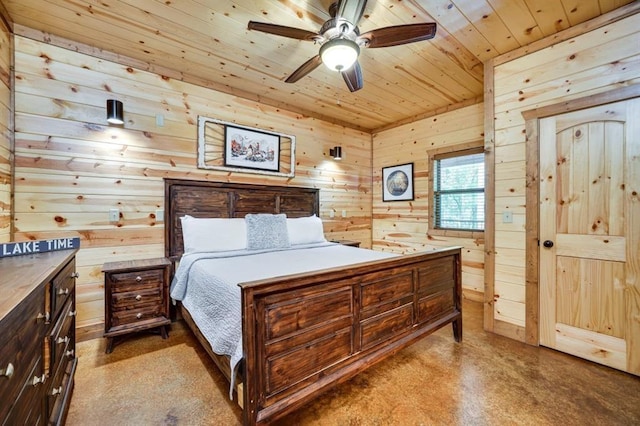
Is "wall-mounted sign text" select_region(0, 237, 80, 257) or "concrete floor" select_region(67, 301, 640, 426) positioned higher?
"wall-mounted sign text" select_region(0, 237, 80, 257)

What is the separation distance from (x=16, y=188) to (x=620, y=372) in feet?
16.2

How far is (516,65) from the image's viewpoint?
8.42 feet

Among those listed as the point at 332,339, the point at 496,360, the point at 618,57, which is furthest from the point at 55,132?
the point at 618,57

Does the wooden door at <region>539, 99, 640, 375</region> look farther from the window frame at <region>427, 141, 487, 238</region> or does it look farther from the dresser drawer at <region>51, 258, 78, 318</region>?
the dresser drawer at <region>51, 258, 78, 318</region>

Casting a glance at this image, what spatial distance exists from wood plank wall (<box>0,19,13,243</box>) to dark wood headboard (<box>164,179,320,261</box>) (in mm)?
1113

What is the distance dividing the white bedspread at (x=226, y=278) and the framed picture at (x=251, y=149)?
1.23 m

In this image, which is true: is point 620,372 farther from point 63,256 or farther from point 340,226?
point 63,256

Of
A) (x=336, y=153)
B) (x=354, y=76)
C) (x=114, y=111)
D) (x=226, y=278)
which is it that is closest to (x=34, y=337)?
(x=226, y=278)

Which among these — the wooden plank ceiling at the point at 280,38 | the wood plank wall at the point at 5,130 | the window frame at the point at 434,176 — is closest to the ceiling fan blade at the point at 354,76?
the wooden plank ceiling at the point at 280,38

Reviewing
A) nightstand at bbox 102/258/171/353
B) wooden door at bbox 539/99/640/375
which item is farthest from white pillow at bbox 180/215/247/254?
wooden door at bbox 539/99/640/375

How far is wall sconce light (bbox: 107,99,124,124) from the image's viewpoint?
8.16 ft

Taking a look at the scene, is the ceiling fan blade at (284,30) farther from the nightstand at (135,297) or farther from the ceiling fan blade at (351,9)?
the nightstand at (135,297)

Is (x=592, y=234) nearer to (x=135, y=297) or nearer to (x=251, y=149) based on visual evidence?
(x=251, y=149)

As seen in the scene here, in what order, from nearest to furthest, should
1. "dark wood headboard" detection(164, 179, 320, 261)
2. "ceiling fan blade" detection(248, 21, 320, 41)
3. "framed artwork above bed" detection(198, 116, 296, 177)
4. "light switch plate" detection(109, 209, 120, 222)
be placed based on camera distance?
"ceiling fan blade" detection(248, 21, 320, 41) → "light switch plate" detection(109, 209, 120, 222) → "dark wood headboard" detection(164, 179, 320, 261) → "framed artwork above bed" detection(198, 116, 296, 177)
